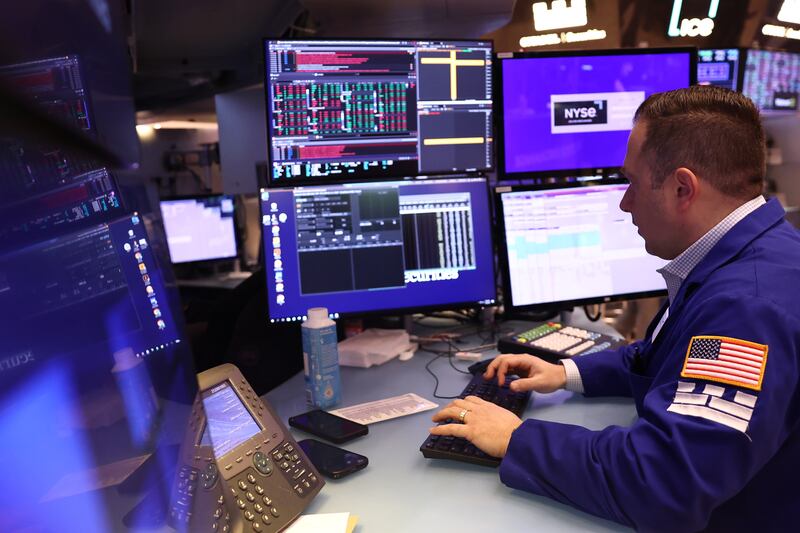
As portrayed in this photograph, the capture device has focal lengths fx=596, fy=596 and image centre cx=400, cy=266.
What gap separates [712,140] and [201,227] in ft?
11.1

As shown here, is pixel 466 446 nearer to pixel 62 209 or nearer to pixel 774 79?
pixel 62 209

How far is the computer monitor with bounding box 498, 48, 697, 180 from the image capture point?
1.72 meters

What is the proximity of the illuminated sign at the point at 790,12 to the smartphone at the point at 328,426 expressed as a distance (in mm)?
4413

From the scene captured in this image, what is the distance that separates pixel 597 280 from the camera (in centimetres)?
171

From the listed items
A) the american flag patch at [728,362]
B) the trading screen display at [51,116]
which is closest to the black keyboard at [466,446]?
the american flag patch at [728,362]

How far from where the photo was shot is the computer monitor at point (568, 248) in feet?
5.43

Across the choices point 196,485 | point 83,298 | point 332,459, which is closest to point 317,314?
point 332,459

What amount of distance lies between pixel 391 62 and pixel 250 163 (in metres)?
1.47

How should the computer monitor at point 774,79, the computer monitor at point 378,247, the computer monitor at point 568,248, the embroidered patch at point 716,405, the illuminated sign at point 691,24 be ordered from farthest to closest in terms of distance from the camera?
the illuminated sign at point 691,24, the computer monitor at point 774,79, the computer monitor at point 568,248, the computer monitor at point 378,247, the embroidered patch at point 716,405

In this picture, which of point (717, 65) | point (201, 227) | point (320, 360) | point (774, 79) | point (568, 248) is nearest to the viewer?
point (320, 360)

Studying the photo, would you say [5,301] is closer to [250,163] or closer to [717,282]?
[717,282]

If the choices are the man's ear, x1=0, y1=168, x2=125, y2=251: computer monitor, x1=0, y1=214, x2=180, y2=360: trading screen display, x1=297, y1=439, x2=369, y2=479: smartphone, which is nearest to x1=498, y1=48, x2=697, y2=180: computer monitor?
the man's ear

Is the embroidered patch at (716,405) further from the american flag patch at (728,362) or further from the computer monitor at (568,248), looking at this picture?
the computer monitor at (568,248)

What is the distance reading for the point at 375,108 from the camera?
1603 mm
